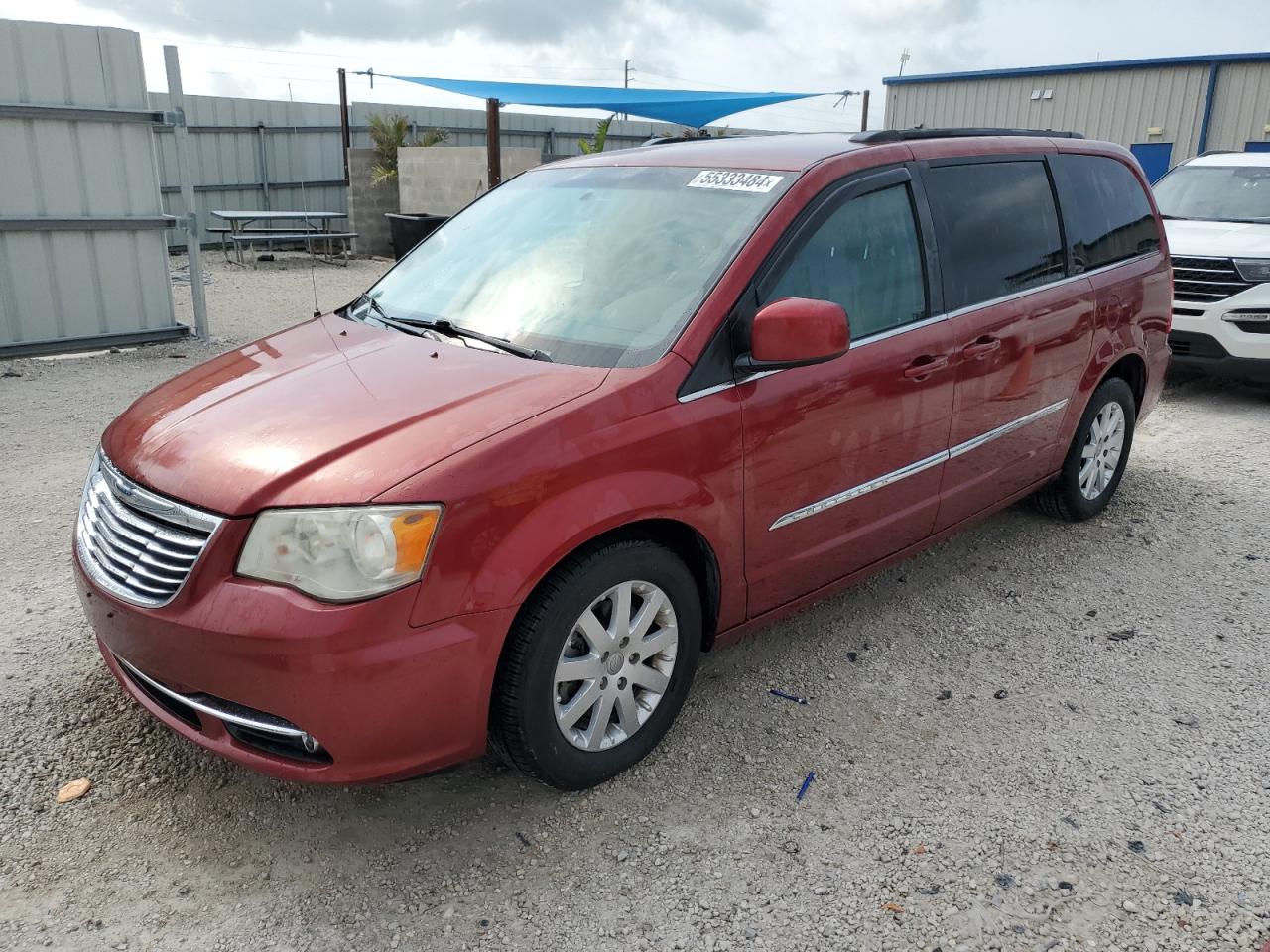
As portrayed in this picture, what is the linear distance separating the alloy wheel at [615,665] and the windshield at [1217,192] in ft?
23.7

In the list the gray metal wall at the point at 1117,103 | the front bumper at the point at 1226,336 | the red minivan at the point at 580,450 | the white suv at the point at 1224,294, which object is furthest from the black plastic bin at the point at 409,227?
the gray metal wall at the point at 1117,103

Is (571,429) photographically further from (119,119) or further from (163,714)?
(119,119)

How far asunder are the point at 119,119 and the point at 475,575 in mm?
7894

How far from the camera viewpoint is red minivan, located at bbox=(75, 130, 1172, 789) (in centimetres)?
233

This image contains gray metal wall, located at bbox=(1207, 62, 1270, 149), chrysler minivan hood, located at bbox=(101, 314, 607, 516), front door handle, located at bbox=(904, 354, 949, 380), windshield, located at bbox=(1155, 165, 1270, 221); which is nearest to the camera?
chrysler minivan hood, located at bbox=(101, 314, 607, 516)

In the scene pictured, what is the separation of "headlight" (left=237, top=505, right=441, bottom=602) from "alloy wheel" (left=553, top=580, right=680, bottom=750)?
523 mm

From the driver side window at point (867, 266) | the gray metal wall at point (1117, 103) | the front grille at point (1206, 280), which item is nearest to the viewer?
the driver side window at point (867, 266)

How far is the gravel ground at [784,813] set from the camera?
2.39 m

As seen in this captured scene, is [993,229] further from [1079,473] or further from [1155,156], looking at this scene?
[1155,156]

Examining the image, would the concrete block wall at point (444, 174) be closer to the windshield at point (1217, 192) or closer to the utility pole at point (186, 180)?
the utility pole at point (186, 180)

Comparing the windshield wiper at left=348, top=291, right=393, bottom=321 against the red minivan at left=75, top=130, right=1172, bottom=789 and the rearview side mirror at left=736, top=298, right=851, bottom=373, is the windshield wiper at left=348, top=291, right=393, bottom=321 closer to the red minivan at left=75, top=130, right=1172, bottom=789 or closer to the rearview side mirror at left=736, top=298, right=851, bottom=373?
the red minivan at left=75, top=130, right=1172, bottom=789

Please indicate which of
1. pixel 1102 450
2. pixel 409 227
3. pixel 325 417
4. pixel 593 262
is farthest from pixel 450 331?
pixel 409 227

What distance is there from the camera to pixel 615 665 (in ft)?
9.09

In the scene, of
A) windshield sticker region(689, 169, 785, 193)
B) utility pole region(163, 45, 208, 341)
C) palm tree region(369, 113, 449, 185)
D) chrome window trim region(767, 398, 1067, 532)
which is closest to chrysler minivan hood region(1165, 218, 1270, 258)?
chrome window trim region(767, 398, 1067, 532)
